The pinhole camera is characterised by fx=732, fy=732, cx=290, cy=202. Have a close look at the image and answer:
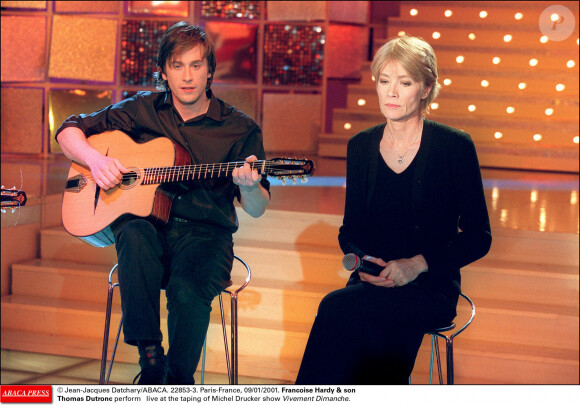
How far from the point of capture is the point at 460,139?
2.28m

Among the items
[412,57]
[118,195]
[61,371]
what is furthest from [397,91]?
[61,371]

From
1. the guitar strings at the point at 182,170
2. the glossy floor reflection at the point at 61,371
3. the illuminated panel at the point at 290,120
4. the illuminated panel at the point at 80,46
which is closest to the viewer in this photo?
the guitar strings at the point at 182,170

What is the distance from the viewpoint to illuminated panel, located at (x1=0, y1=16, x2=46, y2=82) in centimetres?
688

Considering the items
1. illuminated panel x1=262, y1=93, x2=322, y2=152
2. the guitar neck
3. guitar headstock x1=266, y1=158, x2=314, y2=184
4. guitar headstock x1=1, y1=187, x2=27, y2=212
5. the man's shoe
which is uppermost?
illuminated panel x1=262, y1=93, x2=322, y2=152

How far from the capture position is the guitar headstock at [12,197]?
7.57 ft

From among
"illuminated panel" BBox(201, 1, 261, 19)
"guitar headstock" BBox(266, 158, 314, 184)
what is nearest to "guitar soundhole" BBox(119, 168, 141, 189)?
"guitar headstock" BBox(266, 158, 314, 184)

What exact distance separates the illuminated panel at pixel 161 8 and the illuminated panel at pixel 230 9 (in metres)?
0.19

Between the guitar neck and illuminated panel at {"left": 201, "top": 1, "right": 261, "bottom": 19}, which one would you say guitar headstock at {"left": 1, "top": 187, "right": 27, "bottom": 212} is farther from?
illuminated panel at {"left": 201, "top": 1, "right": 261, "bottom": 19}

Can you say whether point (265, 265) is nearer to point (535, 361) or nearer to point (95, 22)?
point (535, 361)

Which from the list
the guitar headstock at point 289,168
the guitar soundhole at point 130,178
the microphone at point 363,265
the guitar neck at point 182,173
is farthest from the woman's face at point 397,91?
the guitar soundhole at point 130,178

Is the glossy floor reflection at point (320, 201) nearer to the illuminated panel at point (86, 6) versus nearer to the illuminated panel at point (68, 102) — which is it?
the illuminated panel at point (68, 102)

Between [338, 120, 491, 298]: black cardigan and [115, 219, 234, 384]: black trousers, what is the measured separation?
1.66 ft

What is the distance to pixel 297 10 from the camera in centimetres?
696

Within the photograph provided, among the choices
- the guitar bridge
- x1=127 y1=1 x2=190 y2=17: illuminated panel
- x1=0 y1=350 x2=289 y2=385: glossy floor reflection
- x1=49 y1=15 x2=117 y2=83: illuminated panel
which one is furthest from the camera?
x1=127 y1=1 x2=190 y2=17: illuminated panel
